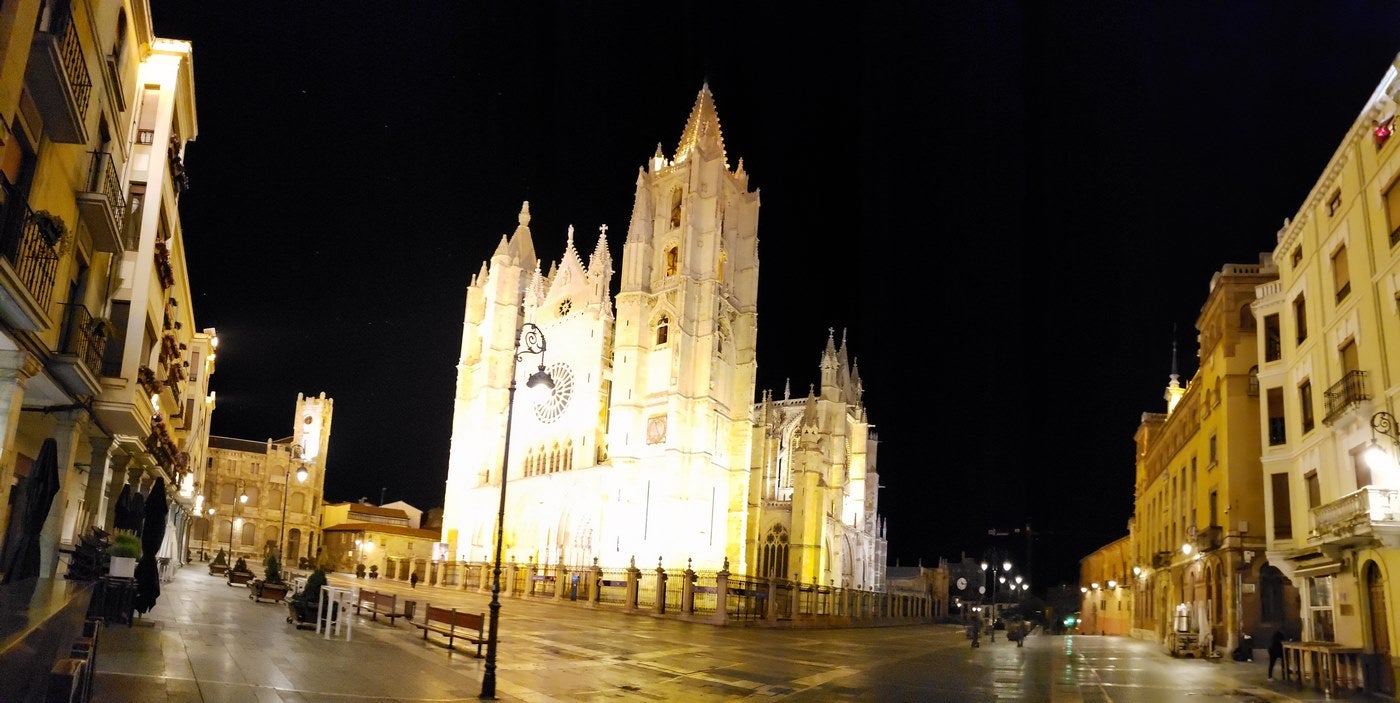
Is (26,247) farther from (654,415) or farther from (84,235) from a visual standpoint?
(654,415)

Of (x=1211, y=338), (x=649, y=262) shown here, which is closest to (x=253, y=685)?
(x=1211, y=338)

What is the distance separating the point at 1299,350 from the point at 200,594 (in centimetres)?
3227

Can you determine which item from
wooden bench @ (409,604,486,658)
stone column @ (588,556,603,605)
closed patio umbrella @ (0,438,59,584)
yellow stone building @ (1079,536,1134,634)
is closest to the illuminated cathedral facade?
stone column @ (588,556,603,605)

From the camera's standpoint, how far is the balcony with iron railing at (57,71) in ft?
32.4

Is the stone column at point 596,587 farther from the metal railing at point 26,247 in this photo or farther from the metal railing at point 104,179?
the metal railing at point 26,247

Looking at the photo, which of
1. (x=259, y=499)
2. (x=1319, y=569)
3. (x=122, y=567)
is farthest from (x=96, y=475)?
(x=259, y=499)

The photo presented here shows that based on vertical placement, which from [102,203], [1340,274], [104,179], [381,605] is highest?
[1340,274]

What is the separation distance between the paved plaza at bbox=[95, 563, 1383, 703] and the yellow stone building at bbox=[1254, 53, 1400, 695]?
250 centimetres

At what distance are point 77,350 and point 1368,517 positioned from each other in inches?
887

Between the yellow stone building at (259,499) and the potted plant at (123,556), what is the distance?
6482 centimetres

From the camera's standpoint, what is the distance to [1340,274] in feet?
66.8

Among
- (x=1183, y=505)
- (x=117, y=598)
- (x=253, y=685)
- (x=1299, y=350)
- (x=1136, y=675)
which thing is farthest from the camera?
(x=1183, y=505)

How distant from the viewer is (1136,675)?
69.3 ft

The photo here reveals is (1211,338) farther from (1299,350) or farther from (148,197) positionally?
(148,197)
